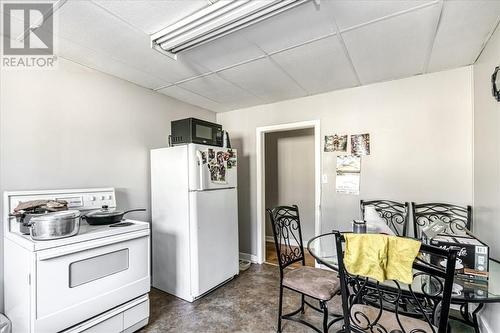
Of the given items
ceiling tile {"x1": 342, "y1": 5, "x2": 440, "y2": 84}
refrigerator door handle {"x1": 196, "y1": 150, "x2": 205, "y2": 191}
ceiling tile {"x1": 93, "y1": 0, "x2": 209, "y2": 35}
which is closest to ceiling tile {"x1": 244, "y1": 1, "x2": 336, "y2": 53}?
ceiling tile {"x1": 342, "y1": 5, "x2": 440, "y2": 84}

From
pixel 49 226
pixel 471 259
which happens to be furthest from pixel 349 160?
pixel 49 226

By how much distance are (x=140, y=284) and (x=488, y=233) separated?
2810 mm

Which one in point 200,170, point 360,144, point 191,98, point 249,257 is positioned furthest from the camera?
point 249,257

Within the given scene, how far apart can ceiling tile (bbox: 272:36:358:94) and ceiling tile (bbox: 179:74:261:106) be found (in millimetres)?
734

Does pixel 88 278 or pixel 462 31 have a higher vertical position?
pixel 462 31

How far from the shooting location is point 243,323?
83.9 inches

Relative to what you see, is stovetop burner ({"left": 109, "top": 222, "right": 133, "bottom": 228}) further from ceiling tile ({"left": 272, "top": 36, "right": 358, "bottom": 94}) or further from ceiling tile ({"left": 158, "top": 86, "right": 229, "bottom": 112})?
ceiling tile ({"left": 272, "top": 36, "right": 358, "bottom": 94})

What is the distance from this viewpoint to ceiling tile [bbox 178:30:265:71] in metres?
1.87

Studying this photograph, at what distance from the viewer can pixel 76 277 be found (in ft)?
5.19

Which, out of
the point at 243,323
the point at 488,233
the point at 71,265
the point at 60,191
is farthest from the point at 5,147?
the point at 488,233

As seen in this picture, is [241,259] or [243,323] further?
[241,259]

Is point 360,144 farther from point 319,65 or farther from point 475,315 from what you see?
point 475,315

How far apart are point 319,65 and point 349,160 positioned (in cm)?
122

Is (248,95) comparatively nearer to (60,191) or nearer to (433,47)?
(433,47)
